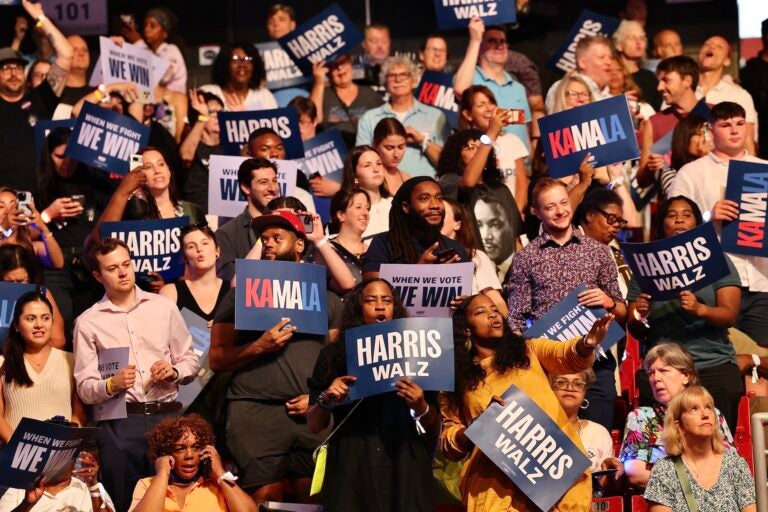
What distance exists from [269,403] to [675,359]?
2.05 m

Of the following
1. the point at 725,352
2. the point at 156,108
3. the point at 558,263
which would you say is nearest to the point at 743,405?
the point at 725,352

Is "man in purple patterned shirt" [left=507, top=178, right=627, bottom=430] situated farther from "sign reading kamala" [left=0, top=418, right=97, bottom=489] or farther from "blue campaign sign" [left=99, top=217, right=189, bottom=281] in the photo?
"sign reading kamala" [left=0, top=418, right=97, bottom=489]

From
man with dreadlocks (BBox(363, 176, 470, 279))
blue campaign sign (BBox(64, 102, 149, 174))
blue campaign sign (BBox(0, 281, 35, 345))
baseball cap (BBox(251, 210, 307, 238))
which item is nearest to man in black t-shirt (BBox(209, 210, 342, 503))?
baseball cap (BBox(251, 210, 307, 238))

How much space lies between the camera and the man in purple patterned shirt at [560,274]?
31.0ft

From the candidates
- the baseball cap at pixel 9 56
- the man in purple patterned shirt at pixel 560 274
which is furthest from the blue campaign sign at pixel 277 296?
the baseball cap at pixel 9 56

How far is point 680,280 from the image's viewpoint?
31.3 feet

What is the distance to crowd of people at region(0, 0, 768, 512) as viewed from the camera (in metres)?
8.05

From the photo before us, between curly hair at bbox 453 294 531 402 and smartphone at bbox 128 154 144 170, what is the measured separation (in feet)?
11.1

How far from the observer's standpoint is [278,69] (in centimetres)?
1409

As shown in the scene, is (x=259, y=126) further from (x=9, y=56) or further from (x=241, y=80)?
(x=9, y=56)

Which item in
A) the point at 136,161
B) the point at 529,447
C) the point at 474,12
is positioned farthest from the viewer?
the point at 474,12

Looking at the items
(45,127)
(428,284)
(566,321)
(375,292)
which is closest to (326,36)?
(45,127)

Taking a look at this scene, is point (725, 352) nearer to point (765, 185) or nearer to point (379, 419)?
point (765, 185)

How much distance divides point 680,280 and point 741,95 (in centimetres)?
404
